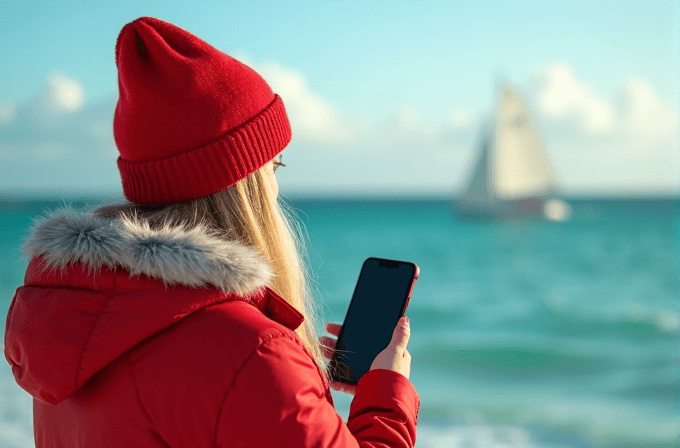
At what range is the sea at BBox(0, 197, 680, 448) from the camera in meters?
6.18

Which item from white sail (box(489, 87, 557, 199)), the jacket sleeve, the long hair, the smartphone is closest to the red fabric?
the jacket sleeve

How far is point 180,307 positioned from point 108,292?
0.47 feet

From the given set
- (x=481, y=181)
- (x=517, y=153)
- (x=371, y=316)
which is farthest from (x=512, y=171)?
(x=371, y=316)

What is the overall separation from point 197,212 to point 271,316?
1.01 feet

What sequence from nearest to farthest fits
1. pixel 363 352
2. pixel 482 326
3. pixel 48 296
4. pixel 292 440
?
pixel 292 440 < pixel 48 296 < pixel 363 352 < pixel 482 326

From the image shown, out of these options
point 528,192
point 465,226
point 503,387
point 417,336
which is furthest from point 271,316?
point 465,226

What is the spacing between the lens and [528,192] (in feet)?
114

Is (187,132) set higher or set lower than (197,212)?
higher

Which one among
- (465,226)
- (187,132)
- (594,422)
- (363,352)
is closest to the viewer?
(187,132)

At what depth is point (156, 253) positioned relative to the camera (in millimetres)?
1047

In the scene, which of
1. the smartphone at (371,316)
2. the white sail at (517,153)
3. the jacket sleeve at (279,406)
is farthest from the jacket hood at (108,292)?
the white sail at (517,153)

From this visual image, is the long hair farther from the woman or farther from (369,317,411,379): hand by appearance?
(369,317,411,379): hand

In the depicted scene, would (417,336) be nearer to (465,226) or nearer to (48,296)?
(48,296)

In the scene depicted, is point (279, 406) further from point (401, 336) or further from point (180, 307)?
point (401, 336)
